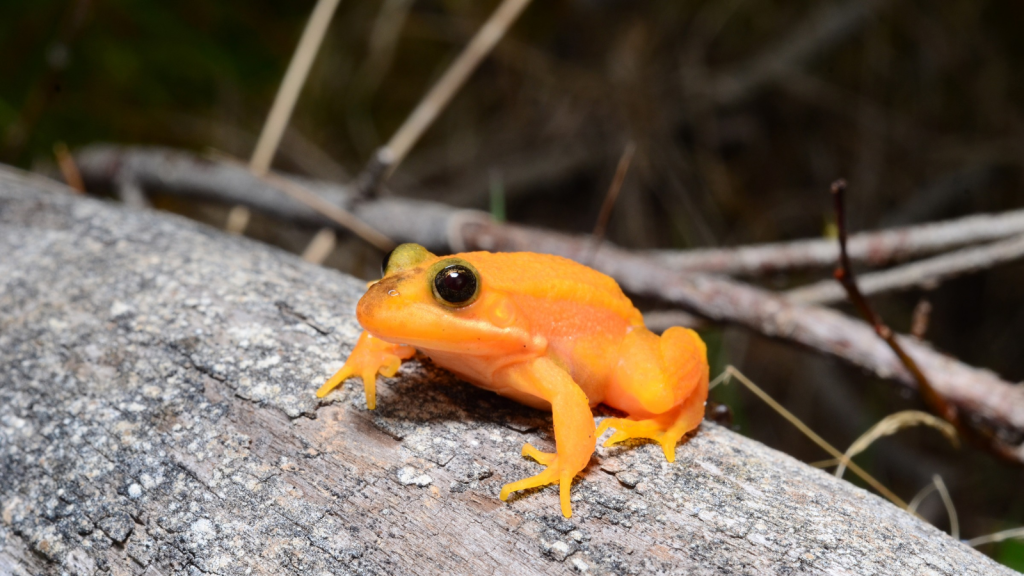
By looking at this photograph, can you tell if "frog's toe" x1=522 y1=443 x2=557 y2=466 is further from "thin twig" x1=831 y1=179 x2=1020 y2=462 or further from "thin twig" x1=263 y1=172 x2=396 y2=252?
"thin twig" x1=263 y1=172 x2=396 y2=252

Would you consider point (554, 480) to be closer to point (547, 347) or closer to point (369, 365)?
point (547, 347)

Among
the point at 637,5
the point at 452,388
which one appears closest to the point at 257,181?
the point at 452,388

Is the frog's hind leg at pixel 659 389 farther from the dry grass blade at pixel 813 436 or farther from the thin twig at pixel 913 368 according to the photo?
the thin twig at pixel 913 368

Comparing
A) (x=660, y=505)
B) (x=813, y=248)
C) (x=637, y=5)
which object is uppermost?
(x=637, y=5)

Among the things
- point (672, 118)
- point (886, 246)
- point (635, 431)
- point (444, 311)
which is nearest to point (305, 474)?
point (444, 311)

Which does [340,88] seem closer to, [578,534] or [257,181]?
[257,181]

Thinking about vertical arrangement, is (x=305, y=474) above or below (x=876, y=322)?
below

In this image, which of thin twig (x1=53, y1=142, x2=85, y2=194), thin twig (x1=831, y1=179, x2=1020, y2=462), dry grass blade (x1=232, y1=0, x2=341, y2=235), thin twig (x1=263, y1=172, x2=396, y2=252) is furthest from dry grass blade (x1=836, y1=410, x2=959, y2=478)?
thin twig (x1=53, y1=142, x2=85, y2=194)
